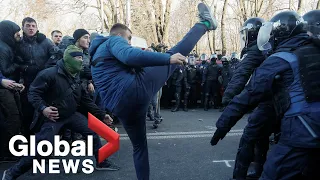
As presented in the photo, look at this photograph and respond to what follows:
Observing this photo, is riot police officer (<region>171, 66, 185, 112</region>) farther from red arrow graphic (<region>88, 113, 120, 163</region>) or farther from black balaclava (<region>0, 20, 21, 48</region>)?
black balaclava (<region>0, 20, 21, 48</region>)

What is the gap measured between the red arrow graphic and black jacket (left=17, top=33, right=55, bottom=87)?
4.53 ft

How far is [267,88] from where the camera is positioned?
2.49 m

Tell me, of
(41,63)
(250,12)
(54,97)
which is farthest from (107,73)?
(250,12)

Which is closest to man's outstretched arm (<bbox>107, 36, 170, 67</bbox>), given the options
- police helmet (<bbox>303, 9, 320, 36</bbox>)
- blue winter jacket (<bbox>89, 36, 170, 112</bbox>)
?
blue winter jacket (<bbox>89, 36, 170, 112</bbox>)

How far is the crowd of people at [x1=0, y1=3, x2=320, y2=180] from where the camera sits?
234 centimetres

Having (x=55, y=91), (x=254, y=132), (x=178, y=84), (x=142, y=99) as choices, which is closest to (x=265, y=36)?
(x=254, y=132)

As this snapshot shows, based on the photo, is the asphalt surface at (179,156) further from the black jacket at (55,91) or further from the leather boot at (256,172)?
the black jacket at (55,91)

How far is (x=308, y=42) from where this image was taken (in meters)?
2.49

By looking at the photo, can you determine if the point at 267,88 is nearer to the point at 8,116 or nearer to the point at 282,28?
the point at 282,28

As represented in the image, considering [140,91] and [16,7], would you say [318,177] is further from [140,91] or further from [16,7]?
[16,7]

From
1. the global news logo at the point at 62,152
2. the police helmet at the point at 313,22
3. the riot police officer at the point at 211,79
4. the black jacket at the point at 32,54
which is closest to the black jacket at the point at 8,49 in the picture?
the black jacket at the point at 32,54

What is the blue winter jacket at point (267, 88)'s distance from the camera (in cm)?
233

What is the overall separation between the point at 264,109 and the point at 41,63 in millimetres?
3480

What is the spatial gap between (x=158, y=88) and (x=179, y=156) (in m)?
2.03
